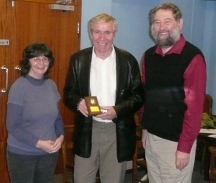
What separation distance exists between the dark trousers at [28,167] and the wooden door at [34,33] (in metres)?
1.18

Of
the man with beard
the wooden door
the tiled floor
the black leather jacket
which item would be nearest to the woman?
the black leather jacket

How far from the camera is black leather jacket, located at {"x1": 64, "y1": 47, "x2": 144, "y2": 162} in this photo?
259 centimetres

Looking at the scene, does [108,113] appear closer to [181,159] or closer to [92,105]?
[92,105]

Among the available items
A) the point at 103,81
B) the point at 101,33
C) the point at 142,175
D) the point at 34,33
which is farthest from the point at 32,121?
the point at 142,175

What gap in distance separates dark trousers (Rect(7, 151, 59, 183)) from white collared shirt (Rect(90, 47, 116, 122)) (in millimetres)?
444

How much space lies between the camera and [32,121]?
247 cm

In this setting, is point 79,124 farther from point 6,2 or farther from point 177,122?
point 6,2

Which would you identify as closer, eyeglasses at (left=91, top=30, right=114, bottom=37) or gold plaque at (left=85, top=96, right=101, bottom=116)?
gold plaque at (left=85, top=96, right=101, bottom=116)

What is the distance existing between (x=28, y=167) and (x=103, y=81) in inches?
28.4

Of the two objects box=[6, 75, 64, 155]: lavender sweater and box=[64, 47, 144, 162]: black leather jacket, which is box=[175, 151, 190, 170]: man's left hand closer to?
box=[64, 47, 144, 162]: black leather jacket

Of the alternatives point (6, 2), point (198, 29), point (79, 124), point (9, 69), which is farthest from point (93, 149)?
point (198, 29)

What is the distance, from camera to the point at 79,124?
104 inches

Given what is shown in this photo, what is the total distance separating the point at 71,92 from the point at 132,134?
0.50 metres

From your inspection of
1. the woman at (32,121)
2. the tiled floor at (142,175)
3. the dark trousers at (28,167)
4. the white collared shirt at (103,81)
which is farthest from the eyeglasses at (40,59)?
the tiled floor at (142,175)
